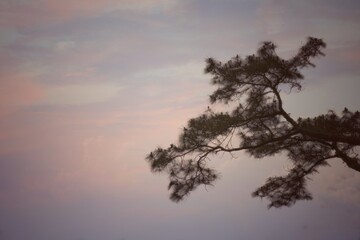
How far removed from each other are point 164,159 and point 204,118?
50.2 inches

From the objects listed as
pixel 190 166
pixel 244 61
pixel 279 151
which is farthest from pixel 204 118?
pixel 279 151

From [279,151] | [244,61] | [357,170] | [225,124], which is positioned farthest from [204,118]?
[357,170]

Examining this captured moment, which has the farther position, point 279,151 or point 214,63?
point 279,151

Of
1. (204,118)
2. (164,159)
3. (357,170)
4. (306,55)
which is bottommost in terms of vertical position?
(357,170)

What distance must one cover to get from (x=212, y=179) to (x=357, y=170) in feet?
13.1

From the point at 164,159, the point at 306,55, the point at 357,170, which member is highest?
the point at 306,55

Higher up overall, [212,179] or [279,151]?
[279,151]

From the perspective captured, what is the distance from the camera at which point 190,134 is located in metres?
8.27

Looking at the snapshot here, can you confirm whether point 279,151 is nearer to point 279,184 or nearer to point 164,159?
point 279,184

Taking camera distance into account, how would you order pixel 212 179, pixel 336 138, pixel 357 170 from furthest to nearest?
pixel 357 170 < pixel 212 179 < pixel 336 138

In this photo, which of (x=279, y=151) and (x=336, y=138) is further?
(x=279, y=151)

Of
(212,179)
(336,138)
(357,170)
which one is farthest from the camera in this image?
(357,170)

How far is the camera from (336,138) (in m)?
8.12

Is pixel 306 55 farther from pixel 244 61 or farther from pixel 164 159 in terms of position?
pixel 164 159
